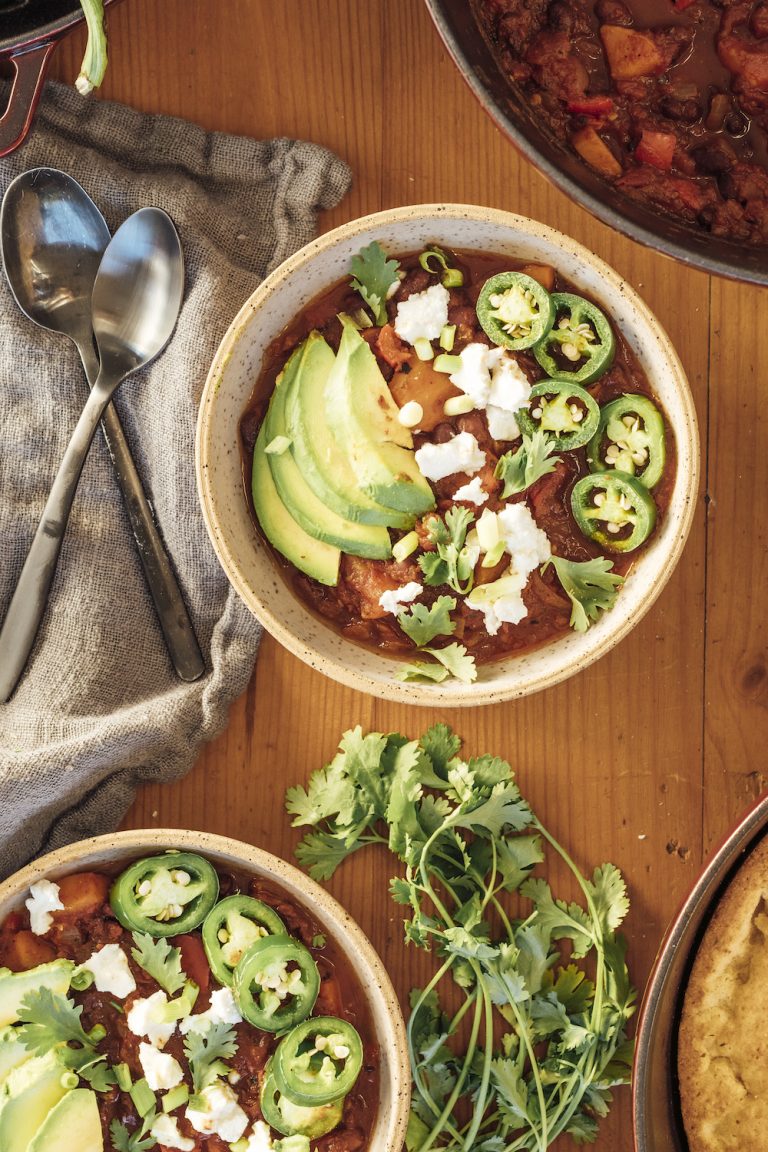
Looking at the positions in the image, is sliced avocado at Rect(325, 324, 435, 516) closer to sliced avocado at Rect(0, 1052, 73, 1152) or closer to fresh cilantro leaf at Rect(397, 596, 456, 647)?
fresh cilantro leaf at Rect(397, 596, 456, 647)

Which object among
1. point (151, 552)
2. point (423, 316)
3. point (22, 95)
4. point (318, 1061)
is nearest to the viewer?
point (22, 95)

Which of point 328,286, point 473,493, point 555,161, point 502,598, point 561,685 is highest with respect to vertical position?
point 555,161

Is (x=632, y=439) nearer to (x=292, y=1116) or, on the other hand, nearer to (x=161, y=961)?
(x=161, y=961)

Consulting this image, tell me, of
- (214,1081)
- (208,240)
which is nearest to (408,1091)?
(214,1081)

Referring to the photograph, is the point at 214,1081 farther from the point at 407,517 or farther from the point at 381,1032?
the point at 407,517

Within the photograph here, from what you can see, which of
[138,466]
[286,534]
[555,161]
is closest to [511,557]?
[286,534]

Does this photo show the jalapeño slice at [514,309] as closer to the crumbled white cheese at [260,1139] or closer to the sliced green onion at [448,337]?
the sliced green onion at [448,337]

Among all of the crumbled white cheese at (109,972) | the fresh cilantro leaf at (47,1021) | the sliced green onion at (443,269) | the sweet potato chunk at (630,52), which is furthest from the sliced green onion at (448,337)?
the fresh cilantro leaf at (47,1021)
